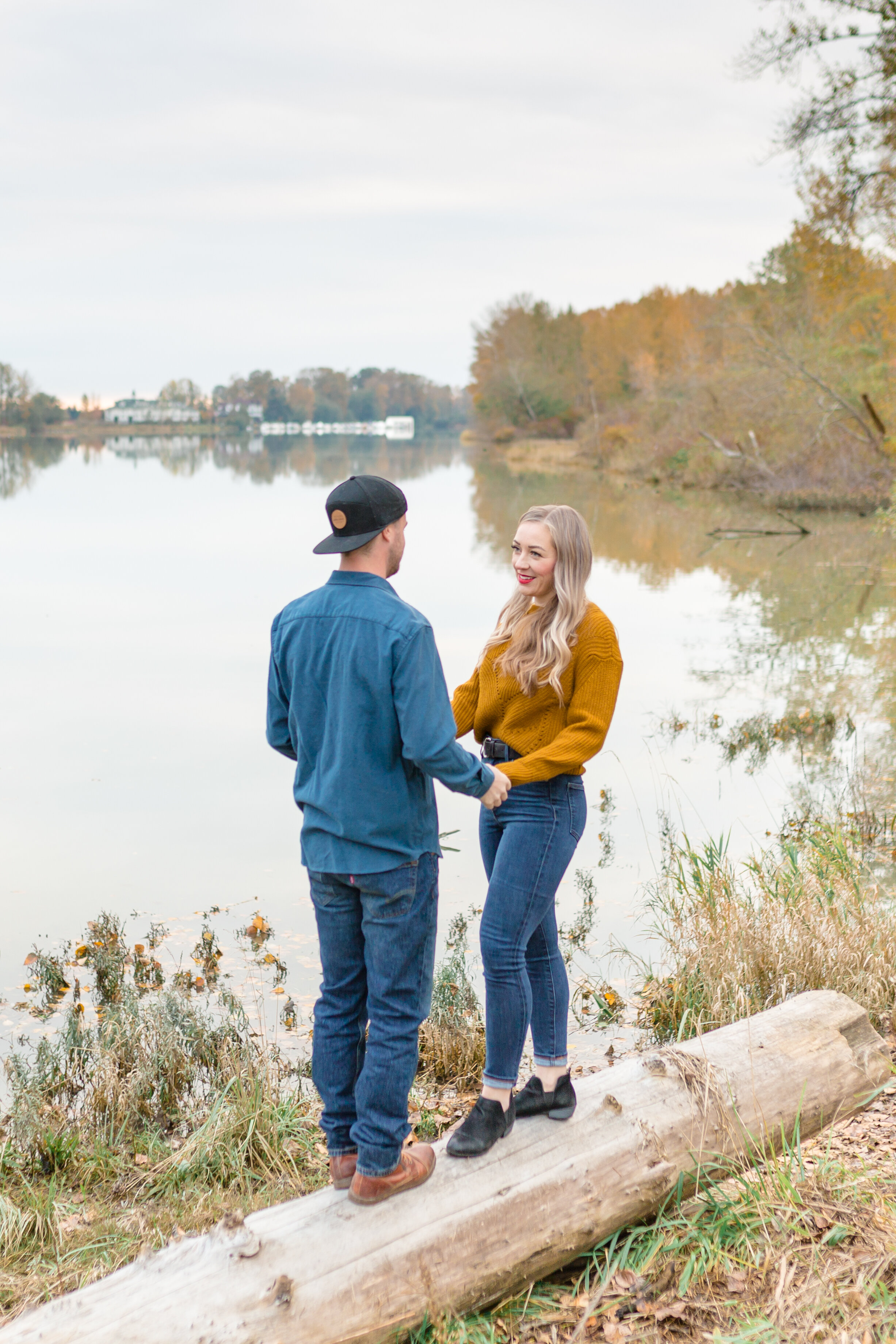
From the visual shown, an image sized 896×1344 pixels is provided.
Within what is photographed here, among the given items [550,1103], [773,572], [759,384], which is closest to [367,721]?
[550,1103]

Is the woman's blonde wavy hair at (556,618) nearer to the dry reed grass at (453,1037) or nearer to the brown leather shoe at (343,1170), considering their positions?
the brown leather shoe at (343,1170)

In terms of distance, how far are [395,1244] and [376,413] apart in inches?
5978

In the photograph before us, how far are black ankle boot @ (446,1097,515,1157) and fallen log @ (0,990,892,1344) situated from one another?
35mm

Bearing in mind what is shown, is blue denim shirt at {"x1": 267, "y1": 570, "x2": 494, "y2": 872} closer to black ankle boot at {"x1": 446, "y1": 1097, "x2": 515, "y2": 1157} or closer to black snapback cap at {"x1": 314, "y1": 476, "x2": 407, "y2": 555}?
black snapback cap at {"x1": 314, "y1": 476, "x2": 407, "y2": 555}

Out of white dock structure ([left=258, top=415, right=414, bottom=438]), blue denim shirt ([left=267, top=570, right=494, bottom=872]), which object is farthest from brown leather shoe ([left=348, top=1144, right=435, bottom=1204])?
white dock structure ([left=258, top=415, right=414, bottom=438])

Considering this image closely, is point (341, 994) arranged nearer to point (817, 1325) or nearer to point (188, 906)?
point (817, 1325)

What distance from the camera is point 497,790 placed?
290cm

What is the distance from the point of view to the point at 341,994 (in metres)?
2.83

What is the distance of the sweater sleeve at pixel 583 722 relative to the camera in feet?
10.1

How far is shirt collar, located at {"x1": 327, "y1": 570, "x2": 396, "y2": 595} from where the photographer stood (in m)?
2.75

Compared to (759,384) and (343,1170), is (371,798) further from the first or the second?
(759,384)

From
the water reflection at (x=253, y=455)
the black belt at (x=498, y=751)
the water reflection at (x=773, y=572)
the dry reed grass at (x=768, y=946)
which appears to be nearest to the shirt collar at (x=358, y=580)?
the black belt at (x=498, y=751)

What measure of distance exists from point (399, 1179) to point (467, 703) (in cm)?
142

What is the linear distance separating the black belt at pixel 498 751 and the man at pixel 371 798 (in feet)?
1.48
